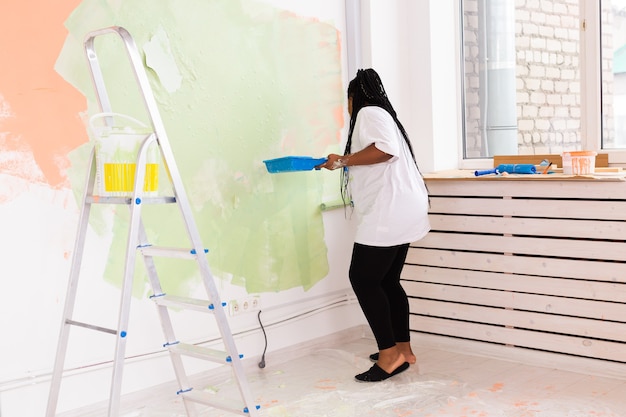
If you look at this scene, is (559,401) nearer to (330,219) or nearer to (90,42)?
(330,219)

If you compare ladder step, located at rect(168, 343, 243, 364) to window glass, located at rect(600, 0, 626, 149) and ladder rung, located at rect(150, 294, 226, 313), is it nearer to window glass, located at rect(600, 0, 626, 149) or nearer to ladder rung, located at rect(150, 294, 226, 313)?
ladder rung, located at rect(150, 294, 226, 313)

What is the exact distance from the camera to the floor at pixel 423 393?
3.03 metres

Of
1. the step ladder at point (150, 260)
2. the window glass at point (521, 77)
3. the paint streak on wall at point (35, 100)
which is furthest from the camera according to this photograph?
the window glass at point (521, 77)

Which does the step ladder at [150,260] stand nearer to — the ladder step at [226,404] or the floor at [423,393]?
the ladder step at [226,404]

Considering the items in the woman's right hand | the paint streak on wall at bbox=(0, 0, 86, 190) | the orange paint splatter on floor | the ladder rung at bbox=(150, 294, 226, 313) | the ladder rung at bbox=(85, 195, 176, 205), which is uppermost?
the paint streak on wall at bbox=(0, 0, 86, 190)

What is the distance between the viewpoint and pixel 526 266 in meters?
3.60

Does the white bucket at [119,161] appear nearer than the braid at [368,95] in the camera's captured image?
Yes

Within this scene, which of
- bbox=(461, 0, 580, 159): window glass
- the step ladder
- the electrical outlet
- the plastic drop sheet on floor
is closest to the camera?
the step ladder

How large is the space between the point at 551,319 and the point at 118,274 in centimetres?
196

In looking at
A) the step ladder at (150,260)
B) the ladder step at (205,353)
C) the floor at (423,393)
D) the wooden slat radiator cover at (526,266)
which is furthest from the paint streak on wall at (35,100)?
the wooden slat radiator cover at (526,266)

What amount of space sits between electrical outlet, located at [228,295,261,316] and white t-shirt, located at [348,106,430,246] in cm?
60

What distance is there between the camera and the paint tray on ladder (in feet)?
11.4

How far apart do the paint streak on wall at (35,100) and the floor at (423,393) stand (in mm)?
986

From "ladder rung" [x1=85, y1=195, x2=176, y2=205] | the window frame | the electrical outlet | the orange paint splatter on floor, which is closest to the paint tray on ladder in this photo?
the electrical outlet
